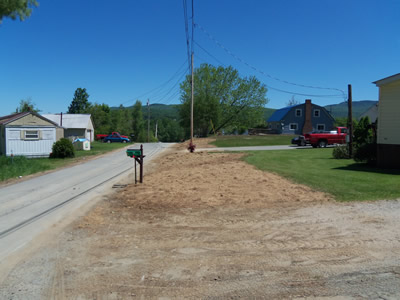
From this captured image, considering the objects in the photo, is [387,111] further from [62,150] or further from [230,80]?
[230,80]

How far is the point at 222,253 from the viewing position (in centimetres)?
470

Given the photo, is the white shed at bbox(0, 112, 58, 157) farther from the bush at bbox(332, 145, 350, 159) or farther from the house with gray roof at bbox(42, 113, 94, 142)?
the bush at bbox(332, 145, 350, 159)

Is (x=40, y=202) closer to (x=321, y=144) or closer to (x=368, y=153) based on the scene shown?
(x=368, y=153)

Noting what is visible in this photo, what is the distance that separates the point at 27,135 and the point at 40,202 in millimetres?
18882

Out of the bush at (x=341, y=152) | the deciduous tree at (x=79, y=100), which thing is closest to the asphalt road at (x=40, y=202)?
the bush at (x=341, y=152)

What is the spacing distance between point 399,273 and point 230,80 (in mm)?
57894

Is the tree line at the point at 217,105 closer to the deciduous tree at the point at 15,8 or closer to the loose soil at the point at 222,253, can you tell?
the deciduous tree at the point at 15,8

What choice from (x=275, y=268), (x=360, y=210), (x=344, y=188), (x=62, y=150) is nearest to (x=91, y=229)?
(x=275, y=268)

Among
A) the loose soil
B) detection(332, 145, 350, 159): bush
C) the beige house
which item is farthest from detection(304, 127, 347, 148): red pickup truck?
the loose soil

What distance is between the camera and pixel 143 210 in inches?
291

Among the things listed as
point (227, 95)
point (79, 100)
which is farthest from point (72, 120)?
point (79, 100)

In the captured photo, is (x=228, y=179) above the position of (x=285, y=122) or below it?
below

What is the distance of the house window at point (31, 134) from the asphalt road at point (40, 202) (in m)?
13.3

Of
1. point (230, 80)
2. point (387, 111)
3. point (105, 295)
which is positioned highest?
point (230, 80)
